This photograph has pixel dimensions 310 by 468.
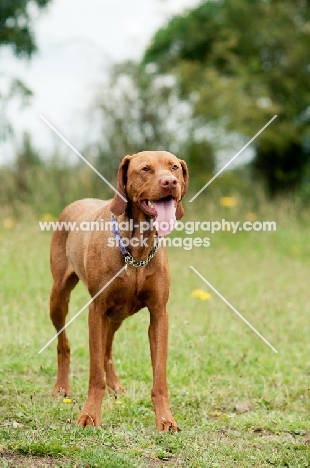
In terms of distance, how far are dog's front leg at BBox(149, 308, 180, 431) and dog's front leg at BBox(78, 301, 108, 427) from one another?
1.09 ft

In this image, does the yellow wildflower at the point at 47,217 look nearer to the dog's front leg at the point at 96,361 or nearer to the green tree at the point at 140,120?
the green tree at the point at 140,120

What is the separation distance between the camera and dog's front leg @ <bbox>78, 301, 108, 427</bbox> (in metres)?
4.53

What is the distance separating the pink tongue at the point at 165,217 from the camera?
441 centimetres

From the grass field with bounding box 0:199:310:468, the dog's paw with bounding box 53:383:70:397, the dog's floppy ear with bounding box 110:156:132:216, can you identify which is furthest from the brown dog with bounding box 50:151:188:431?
the dog's paw with bounding box 53:383:70:397

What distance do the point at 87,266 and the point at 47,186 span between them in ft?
30.5

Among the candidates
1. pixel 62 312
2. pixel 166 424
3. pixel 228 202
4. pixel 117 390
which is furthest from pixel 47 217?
pixel 166 424

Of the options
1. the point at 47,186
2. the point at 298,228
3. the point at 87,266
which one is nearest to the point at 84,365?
the point at 87,266

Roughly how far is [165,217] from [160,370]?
1.01 meters

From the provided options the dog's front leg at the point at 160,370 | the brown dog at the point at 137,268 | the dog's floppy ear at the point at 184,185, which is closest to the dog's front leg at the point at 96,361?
the brown dog at the point at 137,268

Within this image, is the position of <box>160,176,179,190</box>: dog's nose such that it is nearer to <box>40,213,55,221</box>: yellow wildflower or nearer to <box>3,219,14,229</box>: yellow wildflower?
<box>3,219,14,229</box>: yellow wildflower

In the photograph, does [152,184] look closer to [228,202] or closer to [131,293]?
[131,293]

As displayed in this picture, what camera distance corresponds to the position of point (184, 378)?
5.82 meters

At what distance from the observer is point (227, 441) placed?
170 inches

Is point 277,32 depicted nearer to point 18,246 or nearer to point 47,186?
point 47,186
